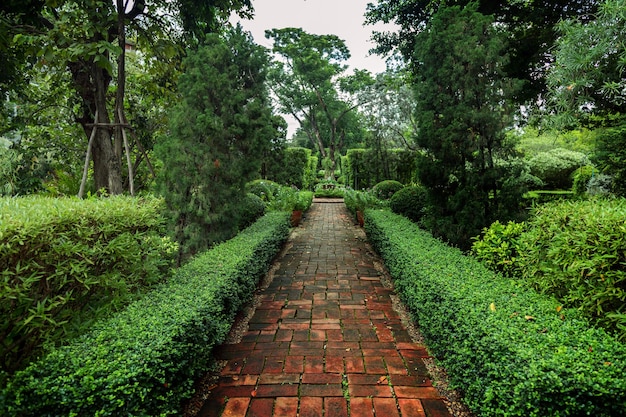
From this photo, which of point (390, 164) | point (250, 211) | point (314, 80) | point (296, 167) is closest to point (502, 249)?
point (250, 211)

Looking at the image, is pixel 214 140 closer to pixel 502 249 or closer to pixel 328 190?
pixel 502 249

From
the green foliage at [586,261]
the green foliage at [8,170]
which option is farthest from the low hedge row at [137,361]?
the green foliage at [8,170]

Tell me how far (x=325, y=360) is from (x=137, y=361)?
1536 millimetres

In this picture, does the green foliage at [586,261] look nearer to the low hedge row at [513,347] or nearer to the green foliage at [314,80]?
the low hedge row at [513,347]

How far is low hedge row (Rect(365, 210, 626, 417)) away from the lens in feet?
5.12

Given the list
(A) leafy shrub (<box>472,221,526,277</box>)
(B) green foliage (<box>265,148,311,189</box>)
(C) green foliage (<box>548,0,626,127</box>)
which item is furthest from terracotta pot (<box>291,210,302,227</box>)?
(B) green foliage (<box>265,148,311,189</box>)

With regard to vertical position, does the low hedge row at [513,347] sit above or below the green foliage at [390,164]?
below

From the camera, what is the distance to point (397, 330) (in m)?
3.39

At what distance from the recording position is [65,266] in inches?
89.9

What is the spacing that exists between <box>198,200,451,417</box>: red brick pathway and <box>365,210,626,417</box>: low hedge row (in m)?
0.35

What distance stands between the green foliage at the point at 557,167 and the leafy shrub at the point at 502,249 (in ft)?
44.3

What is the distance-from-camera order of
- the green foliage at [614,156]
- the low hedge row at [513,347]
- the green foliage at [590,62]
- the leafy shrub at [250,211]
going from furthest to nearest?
the leafy shrub at [250,211] < the green foliage at [614,156] < the green foliage at [590,62] < the low hedge row at [513,347]

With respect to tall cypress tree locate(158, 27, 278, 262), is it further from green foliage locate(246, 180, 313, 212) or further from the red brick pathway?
green foliage locate(246, 180, 313, 212)

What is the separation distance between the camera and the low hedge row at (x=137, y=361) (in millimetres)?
1583
